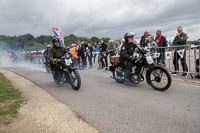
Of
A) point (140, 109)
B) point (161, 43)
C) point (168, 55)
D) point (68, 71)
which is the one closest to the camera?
point (140, 109)

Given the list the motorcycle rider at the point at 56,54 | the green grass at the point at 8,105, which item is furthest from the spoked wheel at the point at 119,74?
the green grass at the point at 8,105

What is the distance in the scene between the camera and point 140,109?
11.5 ft

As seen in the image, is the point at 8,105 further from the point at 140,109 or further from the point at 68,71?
the point at 140,109

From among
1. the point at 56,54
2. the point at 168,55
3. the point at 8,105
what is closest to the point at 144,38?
the point at 168,55

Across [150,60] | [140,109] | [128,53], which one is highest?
[128,53]

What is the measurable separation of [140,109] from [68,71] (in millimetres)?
3037

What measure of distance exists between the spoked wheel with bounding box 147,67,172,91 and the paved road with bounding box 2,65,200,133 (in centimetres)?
21

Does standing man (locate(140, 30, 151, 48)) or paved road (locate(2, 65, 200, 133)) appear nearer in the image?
paved road (locate(2, 65, 200, 133))

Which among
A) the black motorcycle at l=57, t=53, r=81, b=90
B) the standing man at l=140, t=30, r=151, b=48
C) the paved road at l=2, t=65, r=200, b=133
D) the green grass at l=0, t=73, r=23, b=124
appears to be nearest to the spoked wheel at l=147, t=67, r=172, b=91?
the paved road at l=2, t=65, r=200, b=133

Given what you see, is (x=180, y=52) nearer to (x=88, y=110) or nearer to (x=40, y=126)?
(x=88, y=110)

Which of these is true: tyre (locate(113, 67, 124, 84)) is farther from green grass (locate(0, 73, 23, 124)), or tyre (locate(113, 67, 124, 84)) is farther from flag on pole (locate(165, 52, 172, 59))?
green grass (locate(0, 73, 23, 124))

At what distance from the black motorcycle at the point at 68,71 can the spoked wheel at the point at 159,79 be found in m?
2.51

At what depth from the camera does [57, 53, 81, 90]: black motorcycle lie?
5483 mm

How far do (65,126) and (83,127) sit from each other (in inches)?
13.6
